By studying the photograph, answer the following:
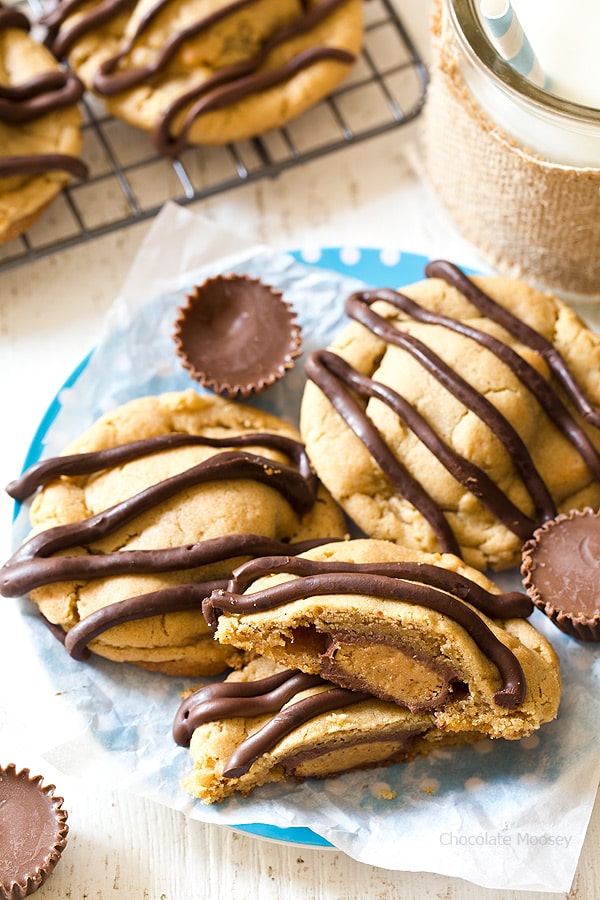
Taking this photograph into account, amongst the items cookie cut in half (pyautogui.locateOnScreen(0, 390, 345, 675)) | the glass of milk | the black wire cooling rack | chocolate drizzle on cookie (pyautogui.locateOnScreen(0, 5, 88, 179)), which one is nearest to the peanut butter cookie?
chocolate drizzle on cookie (pyautogui.locateOnScreen(0, 5, 88, 179))

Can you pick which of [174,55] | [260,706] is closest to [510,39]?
[174,55]

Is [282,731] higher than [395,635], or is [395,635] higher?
[395,635]

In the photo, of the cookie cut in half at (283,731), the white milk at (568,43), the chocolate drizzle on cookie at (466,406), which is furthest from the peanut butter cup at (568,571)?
the white milk at (568,43)

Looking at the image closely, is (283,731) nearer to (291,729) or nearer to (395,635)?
(291,729)

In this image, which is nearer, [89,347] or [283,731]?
[283,731]

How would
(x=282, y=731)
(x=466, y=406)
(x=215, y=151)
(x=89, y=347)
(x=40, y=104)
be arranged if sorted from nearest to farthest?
(x=282, y=731), (x=466, y=406), (x=40, y=104), (x=89, y=347), (x=215, y=151)

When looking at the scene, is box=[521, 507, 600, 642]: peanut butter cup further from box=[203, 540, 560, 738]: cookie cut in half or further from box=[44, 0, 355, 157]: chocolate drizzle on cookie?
box=[44, 0, 355, 157]: chocolate drizzle on cookie
